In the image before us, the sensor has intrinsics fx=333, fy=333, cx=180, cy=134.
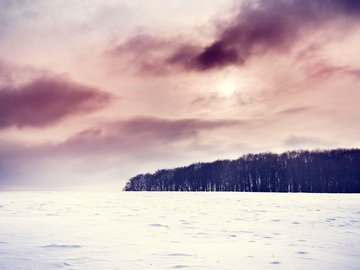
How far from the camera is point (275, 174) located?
347ft

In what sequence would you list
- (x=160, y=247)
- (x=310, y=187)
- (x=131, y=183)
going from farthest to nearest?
(x=131, y=183), (x=310, y=187), (x=160, y=247)

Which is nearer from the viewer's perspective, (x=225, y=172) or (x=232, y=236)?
(x=232, y=236)

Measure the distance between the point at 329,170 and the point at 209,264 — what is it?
341 feet

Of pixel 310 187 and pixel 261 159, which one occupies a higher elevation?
pixel 261 159

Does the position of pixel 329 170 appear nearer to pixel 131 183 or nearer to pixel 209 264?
pixel 131 183

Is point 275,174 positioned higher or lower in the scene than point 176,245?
higher

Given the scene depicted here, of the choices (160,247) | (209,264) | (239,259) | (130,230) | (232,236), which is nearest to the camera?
(209,264)

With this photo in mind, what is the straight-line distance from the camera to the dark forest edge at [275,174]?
9744 cm

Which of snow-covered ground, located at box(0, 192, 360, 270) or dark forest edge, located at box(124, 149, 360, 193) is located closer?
snow-covered ground, located at box(0, 192, 360, 270)

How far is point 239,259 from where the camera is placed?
27.5 ft

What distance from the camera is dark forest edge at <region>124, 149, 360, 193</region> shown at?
97.4 m

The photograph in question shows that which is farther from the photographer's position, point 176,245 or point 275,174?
point 275,174

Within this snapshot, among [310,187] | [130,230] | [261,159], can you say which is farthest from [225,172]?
[130,230]

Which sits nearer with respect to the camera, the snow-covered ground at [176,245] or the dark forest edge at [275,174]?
the snow-covered ground at [176,245]
